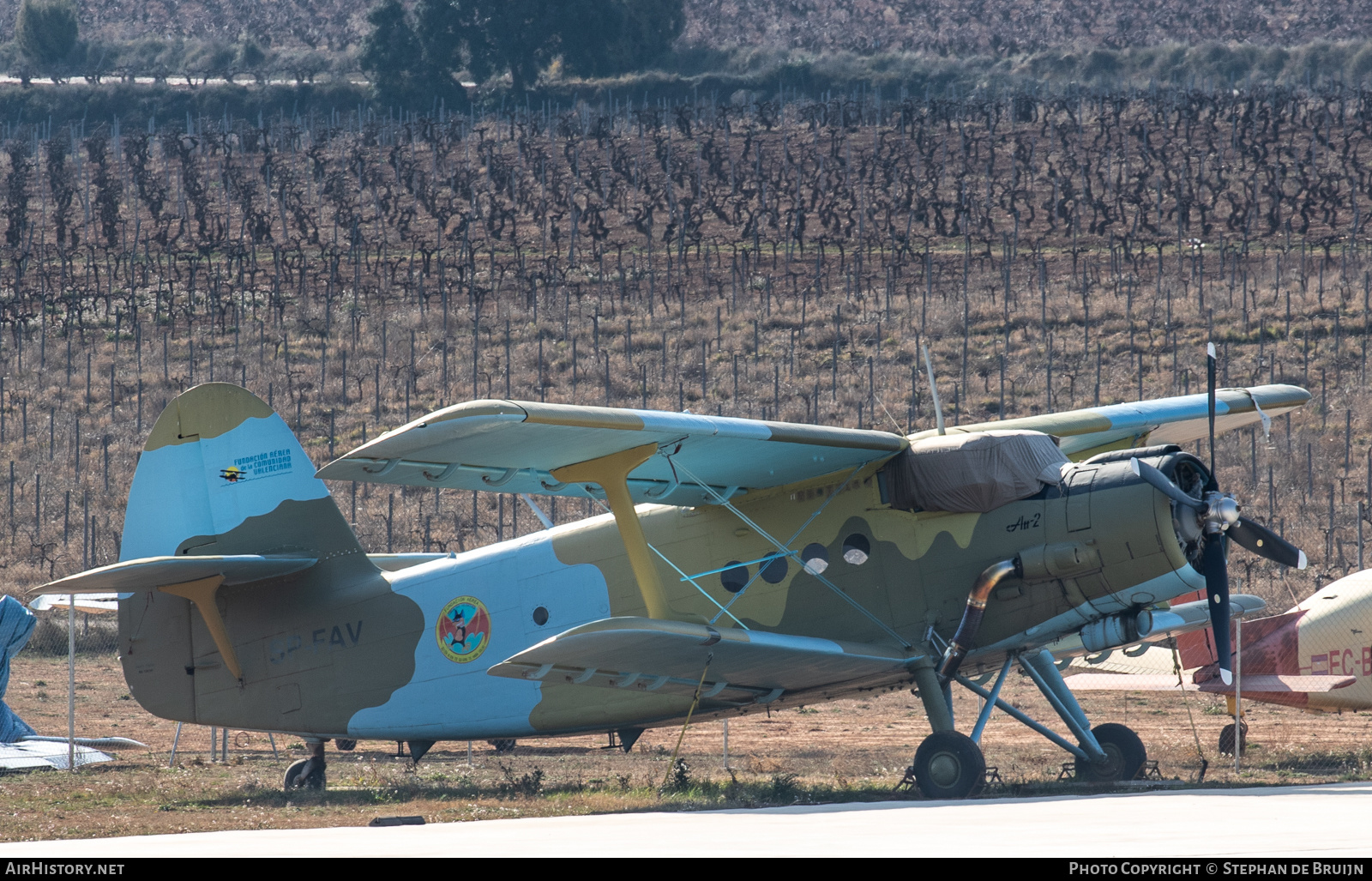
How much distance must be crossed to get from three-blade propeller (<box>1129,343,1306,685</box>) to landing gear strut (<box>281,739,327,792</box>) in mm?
8031

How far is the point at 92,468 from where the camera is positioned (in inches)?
1356

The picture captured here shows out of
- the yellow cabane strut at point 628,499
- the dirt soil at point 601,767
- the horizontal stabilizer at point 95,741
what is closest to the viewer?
the yellow cabane strut at point 628,499

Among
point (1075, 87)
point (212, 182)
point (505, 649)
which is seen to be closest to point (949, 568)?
point (505, 649)

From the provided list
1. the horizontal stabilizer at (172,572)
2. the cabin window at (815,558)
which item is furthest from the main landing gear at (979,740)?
the horizontal stabilizer at (172,572)

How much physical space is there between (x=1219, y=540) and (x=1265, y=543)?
28.3 inches

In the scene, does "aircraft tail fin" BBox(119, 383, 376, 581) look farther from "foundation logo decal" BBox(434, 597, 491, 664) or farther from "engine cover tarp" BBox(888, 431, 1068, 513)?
"engine cover tarp" BBox(888, 431, 1068, 513)

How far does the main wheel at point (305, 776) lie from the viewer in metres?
13.7

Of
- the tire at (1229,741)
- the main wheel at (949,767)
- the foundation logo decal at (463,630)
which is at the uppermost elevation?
the foundation logo decal at (463,630)

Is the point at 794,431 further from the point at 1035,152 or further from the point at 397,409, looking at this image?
the point at 1035,152

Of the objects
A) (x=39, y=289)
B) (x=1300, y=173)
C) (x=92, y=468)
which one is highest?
(x=1300, y=173)

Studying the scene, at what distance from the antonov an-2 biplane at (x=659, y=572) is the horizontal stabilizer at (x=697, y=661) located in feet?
0.11

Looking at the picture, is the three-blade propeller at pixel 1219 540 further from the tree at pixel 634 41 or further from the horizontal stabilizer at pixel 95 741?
the tree at pixel 634 41

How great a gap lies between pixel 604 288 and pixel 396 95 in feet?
127

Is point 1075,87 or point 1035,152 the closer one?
point 1035,152
